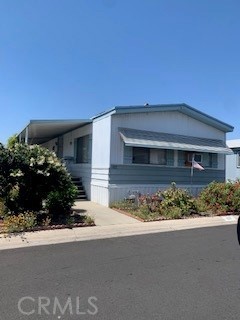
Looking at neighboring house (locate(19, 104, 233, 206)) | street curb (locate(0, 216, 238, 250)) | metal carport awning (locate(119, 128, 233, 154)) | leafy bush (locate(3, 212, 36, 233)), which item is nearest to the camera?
street curb (locate(0, 216, 238, 250))

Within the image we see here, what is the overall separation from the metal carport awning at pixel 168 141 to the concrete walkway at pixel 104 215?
2.69 metres

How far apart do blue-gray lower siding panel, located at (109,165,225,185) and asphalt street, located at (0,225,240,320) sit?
228 inches

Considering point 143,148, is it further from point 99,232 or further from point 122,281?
point 122,281

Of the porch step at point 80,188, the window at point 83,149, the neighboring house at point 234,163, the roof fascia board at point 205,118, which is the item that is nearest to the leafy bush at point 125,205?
the porch step at point 80,188

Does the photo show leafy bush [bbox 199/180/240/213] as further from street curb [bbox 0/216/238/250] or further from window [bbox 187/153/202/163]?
window [bbox 187/153/202/163]

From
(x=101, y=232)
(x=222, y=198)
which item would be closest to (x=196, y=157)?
(x=222, y=198)

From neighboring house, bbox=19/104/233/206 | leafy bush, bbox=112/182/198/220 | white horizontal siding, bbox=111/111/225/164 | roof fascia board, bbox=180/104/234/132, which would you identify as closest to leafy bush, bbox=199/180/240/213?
leafy bush, bbox=112/182/198/220

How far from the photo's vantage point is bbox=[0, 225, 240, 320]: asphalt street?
12.5 feet

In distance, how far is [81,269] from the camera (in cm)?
534

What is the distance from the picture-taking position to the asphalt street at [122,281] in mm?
3820

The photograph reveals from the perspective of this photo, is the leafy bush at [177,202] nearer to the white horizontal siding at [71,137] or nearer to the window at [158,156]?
the window at [158,156]

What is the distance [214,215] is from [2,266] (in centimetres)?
781

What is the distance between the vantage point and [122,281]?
4789 millimetres

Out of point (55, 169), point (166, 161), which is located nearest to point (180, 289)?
point (55, 169)
